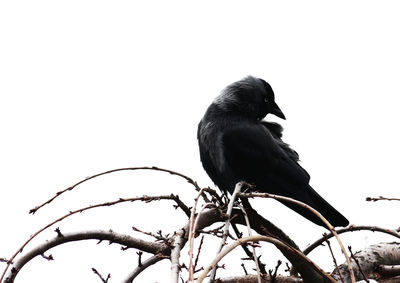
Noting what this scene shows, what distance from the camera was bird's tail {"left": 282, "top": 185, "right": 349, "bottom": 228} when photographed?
4164 millimetres

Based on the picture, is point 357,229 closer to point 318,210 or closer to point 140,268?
point 140,268

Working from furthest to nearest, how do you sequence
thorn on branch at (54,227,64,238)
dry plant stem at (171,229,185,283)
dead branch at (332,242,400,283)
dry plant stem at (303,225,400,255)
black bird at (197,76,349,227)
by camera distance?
black bird at (197,76,349,227), dead branch at (332,242,400,283), dry plant stem at (303,225,400,255), thorn on branch at (54,227,64,238), dry plant stem at (171,229,185,283)

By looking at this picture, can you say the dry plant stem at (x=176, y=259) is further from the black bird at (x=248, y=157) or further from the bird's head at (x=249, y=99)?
the bird's head at (x=249, y=99)

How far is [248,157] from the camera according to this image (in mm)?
4574

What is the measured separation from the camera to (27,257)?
7.00 feet

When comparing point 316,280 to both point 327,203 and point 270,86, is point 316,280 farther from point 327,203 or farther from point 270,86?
point 270,86

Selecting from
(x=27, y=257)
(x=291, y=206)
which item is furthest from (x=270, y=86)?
(x=27, y=257)

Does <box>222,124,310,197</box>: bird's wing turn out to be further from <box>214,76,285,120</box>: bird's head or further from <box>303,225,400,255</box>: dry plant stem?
<box>303,225,400,255</box>: dry plant stem

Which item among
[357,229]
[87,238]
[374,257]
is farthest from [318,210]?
[87,238]

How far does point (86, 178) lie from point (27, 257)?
383 mm

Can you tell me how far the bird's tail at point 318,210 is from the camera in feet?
13.7

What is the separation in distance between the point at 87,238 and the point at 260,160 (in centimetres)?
243

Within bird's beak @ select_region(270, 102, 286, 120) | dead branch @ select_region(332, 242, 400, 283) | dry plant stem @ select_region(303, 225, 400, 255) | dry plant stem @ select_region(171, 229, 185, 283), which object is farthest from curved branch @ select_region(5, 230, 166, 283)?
bird's beak @ select_region(270, 102, 286, 120)

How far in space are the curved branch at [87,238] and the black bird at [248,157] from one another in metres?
1.68
